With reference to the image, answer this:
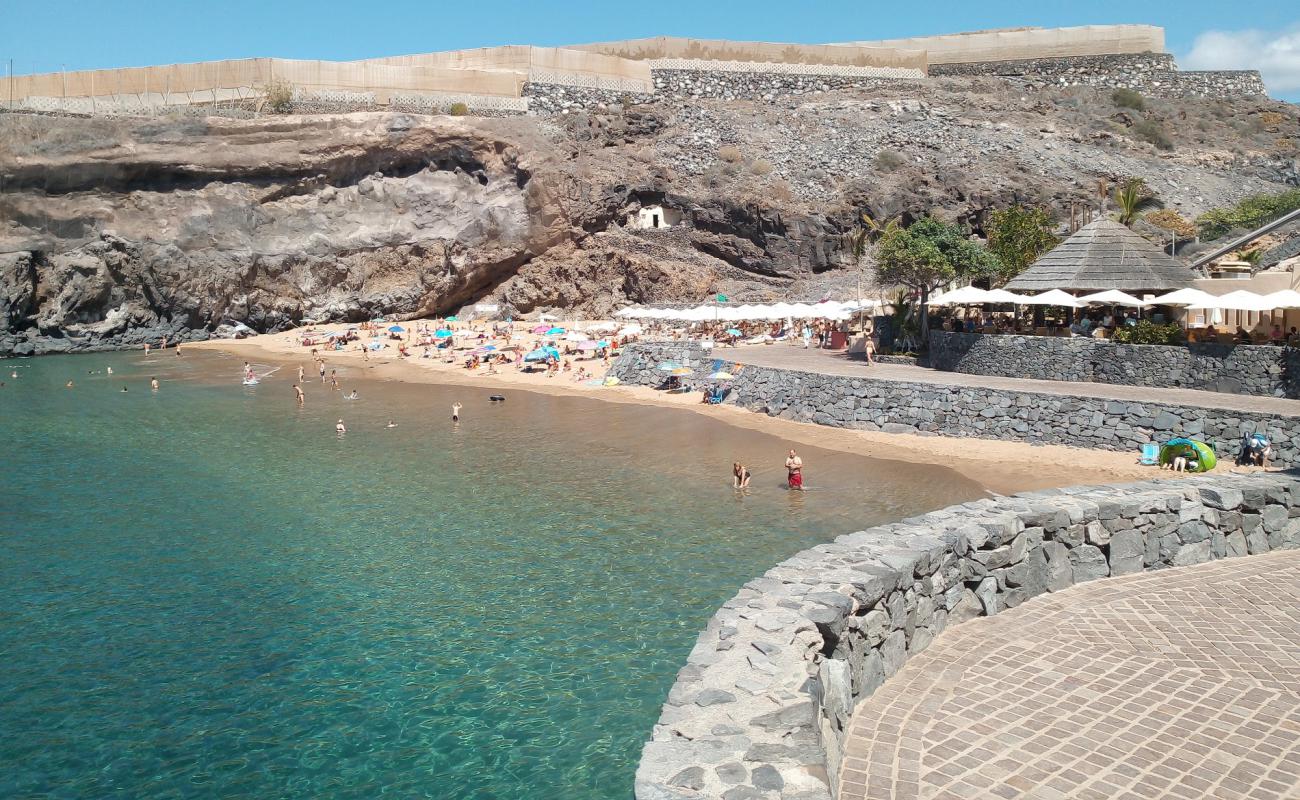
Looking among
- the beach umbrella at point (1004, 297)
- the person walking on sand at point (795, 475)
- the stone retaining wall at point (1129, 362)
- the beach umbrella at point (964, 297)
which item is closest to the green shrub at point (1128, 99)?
the beach umbrella at point (964, 297)

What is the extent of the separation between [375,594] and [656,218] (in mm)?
38517

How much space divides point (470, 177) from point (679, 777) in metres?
45.4

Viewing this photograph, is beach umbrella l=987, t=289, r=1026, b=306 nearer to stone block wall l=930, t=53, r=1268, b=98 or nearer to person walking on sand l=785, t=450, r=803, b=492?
person walking on sand l=785, t=450, r=803, b=492

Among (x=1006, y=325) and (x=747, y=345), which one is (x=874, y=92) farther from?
(x=1006, y=325)

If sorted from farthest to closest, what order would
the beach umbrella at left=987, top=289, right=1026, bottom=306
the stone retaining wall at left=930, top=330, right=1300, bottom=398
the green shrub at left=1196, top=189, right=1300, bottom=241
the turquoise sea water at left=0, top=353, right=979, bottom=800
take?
1. the green shrub at left=1196, top=189, right=1300, bottom=241
2. the beach umbrella at left=987, top=289, right=1026, bottom=306
3. the stone retaining wall at left=930, top=330, right=1300, bottom=398
4. the turquoise sea water at left=0, top=353, right=979, bottom=800

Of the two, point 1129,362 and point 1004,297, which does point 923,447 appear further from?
point 1004,297

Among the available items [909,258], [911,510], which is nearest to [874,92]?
[909,258]

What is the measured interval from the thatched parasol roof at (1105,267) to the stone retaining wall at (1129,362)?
2.50m

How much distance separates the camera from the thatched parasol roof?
76.2ft

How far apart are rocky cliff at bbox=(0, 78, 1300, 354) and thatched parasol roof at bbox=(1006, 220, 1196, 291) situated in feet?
59.9

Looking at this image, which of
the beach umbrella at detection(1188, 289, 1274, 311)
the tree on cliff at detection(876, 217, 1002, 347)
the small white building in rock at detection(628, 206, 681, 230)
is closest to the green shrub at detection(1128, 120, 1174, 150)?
the small white building in rock at detection(628, 206, 681, 230)

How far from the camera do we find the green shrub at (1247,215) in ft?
133

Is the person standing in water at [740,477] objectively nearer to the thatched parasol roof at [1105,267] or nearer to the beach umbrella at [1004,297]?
the beach umbrella at [1004,297]

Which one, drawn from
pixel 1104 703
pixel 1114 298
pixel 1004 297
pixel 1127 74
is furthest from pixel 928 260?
pixel 1127 74
